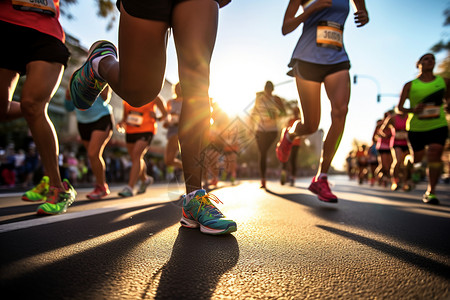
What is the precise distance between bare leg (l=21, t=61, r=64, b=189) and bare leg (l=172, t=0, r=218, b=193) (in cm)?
115

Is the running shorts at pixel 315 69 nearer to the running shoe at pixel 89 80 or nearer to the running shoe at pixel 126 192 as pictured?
the running shoe at pixel 89 80

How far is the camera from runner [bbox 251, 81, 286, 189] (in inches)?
215

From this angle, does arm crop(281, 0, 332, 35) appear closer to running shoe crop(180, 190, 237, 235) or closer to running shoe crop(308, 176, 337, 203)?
running shoe crop(308, 176, 337, 203)

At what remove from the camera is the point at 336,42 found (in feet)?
9.73

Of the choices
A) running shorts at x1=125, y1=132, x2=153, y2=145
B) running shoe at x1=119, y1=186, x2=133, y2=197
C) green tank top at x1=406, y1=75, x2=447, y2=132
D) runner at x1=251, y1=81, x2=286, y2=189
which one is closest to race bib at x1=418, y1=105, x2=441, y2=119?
green tank top at x1=406, y1=75, x2=447, y2=132

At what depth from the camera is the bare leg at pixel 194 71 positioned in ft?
5.34

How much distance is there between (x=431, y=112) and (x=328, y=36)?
220 centimetres

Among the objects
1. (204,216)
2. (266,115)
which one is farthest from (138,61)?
(266,115)

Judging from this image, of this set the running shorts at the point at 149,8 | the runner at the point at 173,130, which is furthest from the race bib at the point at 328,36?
the runner at the point at 173,130

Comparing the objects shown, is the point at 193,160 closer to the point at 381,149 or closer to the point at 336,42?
the point at 336,42

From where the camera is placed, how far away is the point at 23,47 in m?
2.10

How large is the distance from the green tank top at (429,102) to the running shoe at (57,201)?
14.9ft

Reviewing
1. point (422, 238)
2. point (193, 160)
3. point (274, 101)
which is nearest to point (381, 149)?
point (274, 101)

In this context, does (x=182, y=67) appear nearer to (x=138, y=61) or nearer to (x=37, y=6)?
(x=138, y=61)
